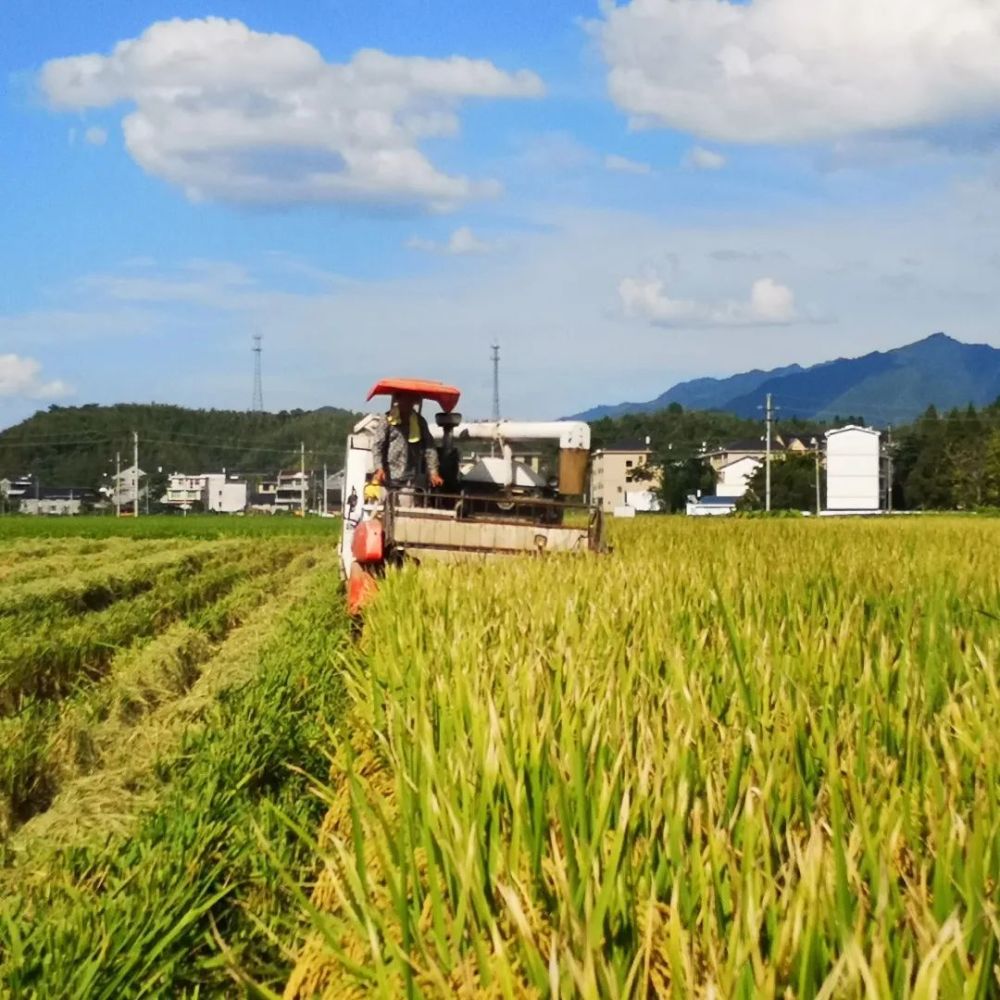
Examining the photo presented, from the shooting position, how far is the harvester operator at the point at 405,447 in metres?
11.1

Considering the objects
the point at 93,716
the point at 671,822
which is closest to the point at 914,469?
the point at 93,716

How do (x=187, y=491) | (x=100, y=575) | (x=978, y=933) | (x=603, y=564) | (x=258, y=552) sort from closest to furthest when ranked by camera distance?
(x=978, y=933) < (x=603, y=564) < (x=100, y=575) < (x=258, y=552) < (x=187, y=491)

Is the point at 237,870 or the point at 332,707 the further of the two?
the point at 332,707

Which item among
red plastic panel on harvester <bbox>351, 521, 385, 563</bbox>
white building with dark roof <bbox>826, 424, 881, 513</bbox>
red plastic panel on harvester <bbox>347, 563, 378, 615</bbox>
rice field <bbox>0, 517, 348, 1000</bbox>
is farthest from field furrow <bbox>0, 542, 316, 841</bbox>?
white building with dark roof <bbox>826, 424, 881, 513</bbox>

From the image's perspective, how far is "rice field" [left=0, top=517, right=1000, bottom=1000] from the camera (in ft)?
6.99

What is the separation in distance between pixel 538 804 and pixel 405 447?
854 cm

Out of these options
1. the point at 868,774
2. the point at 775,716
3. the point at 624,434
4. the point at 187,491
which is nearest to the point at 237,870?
the point at 775,716

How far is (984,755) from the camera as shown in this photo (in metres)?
3.08

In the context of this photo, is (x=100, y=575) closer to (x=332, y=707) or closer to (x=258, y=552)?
(x=258, y=552)

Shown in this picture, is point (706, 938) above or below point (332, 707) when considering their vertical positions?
above

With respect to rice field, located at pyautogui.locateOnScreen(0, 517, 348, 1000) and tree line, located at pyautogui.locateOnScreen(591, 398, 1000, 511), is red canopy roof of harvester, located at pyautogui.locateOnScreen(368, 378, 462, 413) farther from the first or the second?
tree line, located at pyautogui.locateOnScreen(591, 398, 1000, 511)

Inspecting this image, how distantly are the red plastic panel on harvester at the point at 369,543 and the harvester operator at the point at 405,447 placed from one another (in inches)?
45.1

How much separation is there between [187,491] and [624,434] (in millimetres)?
54927

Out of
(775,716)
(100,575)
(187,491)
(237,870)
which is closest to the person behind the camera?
(775,716)
